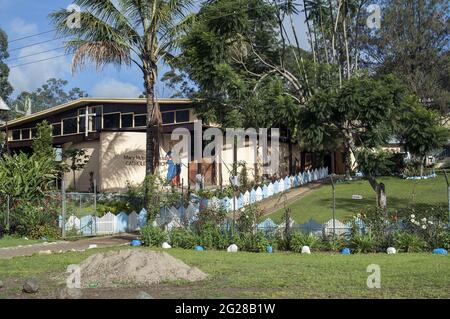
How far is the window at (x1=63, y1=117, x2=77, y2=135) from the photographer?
34531 millimetres

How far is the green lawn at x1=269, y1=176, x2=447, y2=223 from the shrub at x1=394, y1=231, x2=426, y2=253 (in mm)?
5004

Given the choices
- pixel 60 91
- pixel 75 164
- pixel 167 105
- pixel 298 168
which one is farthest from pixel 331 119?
pixel 60 91

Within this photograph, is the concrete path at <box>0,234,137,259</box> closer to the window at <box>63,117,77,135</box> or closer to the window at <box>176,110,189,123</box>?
the window at <box>176,110,189,123</box>

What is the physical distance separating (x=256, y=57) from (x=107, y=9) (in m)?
8.39

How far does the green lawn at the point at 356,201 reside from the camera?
21.8 meters

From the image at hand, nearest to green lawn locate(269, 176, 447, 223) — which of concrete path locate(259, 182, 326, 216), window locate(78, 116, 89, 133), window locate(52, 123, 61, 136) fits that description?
concrete path locate(259, 182, 326, 216)

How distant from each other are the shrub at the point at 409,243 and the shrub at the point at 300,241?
2.12 metres

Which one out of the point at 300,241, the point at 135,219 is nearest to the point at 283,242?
the point at 300,241

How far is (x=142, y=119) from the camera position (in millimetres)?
31469

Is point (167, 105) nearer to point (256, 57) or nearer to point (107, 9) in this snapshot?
point (256, 57)

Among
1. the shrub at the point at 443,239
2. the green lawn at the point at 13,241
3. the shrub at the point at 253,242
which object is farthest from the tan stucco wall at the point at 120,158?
the shrub at the point at 443,239

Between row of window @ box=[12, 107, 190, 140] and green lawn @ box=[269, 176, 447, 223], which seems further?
row of window @ box=[12, 107, 190, 140]

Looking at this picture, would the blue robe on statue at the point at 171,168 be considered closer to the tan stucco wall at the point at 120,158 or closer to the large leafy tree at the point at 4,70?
the tan stucco wall at the point at 120,158

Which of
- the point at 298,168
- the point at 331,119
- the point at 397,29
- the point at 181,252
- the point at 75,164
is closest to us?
the point at 181,252
